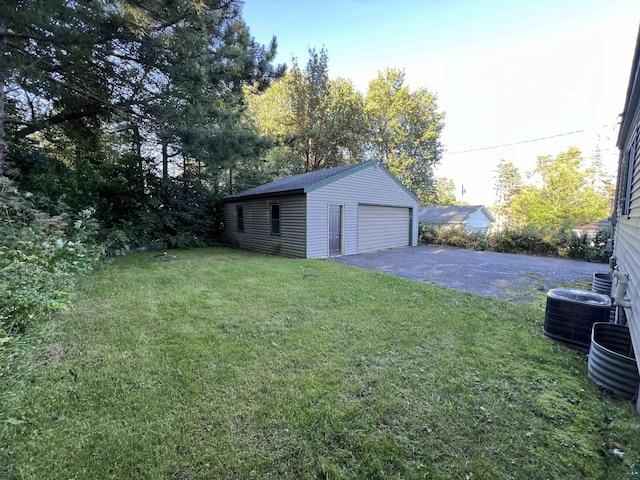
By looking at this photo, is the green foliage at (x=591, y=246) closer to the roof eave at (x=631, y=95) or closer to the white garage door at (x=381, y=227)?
the roof eave at (x=631, y=95)

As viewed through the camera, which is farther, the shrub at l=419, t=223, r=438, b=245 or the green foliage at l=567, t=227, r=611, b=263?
the shrub at l=419, t=223, r=438, b=245

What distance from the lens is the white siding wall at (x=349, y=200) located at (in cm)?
915

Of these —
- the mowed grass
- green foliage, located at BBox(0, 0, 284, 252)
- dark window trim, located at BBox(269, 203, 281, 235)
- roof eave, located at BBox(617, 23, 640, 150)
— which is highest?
green foliage, located at BBox(0, 0, 284, 252)

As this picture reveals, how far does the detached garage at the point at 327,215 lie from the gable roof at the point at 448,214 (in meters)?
12.0

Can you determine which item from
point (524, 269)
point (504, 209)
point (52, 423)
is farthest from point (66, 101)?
point (504, 209)

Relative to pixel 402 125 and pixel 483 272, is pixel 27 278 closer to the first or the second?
pixel 483 272

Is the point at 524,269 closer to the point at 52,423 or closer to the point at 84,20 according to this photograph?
the point at 52,423

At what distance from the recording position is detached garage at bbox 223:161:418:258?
920 cm

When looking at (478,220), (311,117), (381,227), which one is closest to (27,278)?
(381,227)

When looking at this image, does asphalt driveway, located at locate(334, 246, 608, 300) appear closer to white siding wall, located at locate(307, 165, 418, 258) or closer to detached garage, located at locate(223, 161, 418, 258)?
white siding wall, located at locate(307, 165, 418, 258)

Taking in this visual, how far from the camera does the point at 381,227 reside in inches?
466

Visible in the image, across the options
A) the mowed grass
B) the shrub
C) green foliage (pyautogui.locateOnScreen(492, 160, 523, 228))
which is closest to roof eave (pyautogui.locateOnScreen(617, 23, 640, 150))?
the mowed grass

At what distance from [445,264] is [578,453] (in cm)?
714

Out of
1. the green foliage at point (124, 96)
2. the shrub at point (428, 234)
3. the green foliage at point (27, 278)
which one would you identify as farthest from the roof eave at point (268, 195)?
the shrub at point (428, 234)
